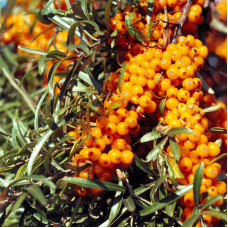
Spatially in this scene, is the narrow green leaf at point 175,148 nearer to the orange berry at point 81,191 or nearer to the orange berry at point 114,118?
the orange berry at point 114,118

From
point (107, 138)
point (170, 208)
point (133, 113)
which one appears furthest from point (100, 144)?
point (170, 208)

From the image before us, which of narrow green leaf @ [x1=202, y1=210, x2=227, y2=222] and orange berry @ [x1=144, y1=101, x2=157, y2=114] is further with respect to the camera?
orange berry @ [x1=144, y1=101, x2=157, y2=114]

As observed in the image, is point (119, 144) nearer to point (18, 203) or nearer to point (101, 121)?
point (101, 121)

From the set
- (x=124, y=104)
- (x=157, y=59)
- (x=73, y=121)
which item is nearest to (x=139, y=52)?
(x=157, y=59)

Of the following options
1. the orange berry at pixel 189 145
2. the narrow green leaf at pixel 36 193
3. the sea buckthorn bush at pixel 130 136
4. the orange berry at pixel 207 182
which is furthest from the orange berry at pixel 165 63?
the narrow green leaf at pixel 36 193

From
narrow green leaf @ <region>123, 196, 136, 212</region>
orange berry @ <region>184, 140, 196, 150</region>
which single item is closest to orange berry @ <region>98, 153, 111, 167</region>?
narrow green leaf @ <region>123, 196, 136, 212</region>

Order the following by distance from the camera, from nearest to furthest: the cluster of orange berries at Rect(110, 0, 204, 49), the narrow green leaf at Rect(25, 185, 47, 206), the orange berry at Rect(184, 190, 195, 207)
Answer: the narrow green leaf at Rect(25, 185, 47, 206)
the orange berry at Rect(184, 190, 195, 207)
the cluster of orange berries at Rect(110, 0, 204, 49)

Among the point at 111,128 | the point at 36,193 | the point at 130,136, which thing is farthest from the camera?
the point at 130,136

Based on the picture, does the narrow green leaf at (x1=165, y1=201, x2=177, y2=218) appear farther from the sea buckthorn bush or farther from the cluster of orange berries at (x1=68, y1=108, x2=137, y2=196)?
the cluster of orange berries at (x1=68, y1=108, x2=137, y2=196)
